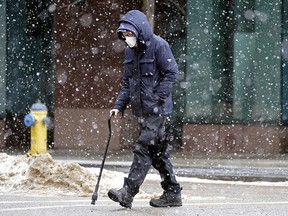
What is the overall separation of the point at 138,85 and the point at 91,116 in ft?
33.4

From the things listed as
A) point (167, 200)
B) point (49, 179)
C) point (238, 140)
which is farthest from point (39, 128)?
point (167, 200)

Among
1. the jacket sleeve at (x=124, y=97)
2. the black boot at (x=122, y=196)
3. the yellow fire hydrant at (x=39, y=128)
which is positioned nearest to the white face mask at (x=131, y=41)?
the jacket sleeve at (x=124, y=97)

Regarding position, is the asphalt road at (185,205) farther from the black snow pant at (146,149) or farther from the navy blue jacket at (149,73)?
the navy blue jacket at (149,73)

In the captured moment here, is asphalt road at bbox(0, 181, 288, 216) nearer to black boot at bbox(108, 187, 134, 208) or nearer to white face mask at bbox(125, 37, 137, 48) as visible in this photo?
black boot at bbox(108, 187, 134, 208)

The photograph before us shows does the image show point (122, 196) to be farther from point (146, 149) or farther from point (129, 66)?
point (129, 66)

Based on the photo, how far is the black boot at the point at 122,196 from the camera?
9602 millimetres

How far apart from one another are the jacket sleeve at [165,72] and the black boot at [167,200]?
96 centimetres

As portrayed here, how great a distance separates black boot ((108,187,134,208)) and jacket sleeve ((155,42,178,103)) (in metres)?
0.88

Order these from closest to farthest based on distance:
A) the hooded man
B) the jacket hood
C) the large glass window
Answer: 1. the jacket hood
2. the hooded man
3. the large glass window


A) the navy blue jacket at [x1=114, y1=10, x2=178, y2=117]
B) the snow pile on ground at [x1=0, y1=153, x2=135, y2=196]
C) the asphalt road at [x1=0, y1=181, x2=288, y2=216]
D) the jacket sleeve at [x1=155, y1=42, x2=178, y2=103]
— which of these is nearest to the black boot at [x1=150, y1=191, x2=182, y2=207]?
→ the asphalt road at [x1=0, y1=181, x2=288, y2=216]

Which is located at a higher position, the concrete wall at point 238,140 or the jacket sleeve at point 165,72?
the jacket sleeve at point 165,72

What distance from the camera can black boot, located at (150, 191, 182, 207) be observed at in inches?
399

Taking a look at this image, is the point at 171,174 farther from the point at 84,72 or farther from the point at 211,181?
the point at 84,72

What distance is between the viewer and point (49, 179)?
37.6ft
